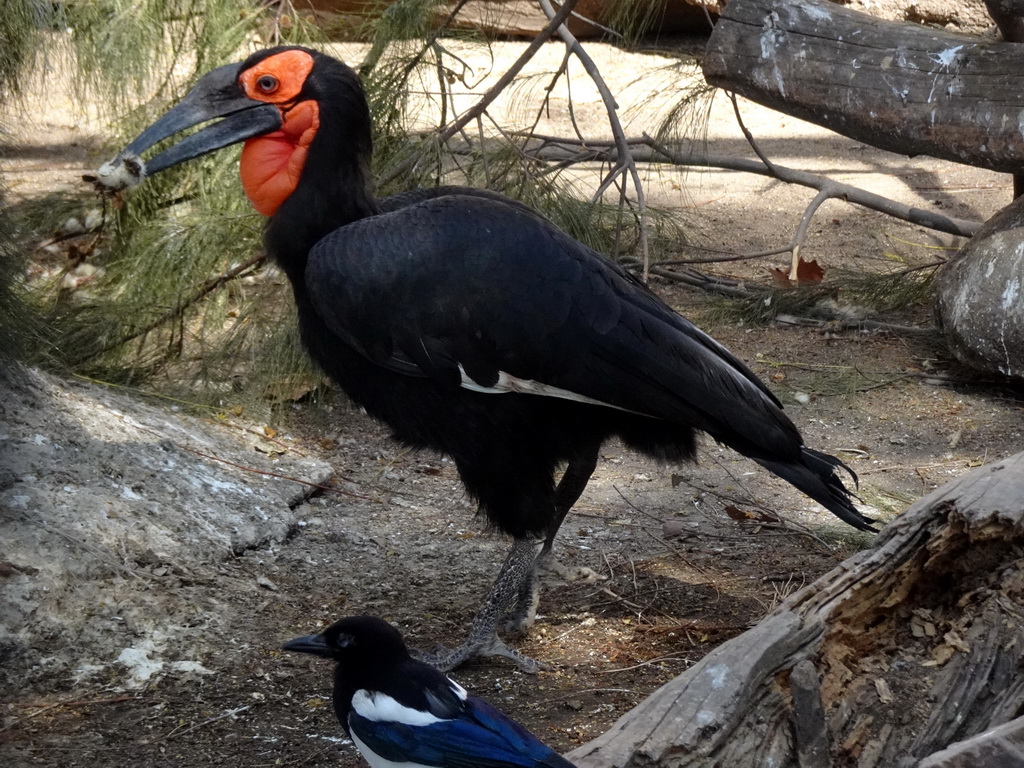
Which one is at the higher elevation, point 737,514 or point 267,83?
point 267,83

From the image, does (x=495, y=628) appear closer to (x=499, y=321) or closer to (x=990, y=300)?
(x=499, y=321)

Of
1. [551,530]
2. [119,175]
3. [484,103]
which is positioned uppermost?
[484,103]

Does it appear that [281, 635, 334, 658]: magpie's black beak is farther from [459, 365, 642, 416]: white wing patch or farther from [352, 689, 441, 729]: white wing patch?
[459, 365, 642, 416]: white wing patch

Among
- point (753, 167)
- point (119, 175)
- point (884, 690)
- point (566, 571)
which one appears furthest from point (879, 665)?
point (753, 167)

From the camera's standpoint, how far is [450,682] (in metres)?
1.76

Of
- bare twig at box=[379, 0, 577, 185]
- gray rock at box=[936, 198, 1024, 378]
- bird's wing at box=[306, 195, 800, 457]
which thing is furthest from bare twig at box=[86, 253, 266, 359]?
gray rock at box=[936, 198, 1024, 378]

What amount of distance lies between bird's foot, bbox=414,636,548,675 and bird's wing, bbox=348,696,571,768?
0.70m

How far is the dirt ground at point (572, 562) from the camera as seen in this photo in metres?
2.14

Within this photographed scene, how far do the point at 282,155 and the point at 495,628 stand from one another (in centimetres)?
108

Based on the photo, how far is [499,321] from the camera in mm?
2250

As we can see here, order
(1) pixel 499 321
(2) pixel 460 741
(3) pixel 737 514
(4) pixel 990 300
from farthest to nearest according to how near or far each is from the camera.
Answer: (4) pixel 990 300
(3) pixel 737 514
(1) pixel 499 321
(2) pixel 460 741

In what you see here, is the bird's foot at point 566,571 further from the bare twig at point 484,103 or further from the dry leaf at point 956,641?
the bare twig at point 484,103

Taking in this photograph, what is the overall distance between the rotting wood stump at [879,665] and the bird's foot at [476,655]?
75 cm

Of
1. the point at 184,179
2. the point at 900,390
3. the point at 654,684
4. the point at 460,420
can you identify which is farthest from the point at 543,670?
the point at 184,179
